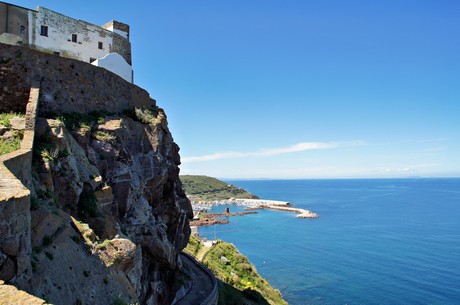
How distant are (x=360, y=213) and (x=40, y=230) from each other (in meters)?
125

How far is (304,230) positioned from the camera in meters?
97.2

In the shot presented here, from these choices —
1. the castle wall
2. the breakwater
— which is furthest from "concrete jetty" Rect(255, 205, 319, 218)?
the castle wall

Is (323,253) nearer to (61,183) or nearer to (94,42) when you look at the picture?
(94,42)

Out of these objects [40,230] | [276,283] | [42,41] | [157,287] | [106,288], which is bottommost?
[276,283]

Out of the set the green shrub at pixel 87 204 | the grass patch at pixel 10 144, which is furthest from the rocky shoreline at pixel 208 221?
the grass patch at pixel 10 144

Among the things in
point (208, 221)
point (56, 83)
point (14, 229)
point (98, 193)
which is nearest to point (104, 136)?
point (56, 83)

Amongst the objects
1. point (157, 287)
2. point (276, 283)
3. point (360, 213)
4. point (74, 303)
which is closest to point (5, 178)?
point (74, 303)

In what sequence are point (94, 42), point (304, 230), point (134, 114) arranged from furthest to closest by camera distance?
point (304, 230) < point (94, 42) < point (134, 114)

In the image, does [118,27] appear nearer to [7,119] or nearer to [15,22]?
[15,22]

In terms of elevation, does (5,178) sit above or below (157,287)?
above

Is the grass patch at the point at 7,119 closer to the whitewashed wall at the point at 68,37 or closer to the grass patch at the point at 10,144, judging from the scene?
the grass patch at the point at 10,144

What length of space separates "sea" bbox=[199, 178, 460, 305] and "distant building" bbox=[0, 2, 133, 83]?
38.4m

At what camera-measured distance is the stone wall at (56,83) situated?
52.1ft

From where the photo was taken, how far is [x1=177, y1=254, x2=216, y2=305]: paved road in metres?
23.9
